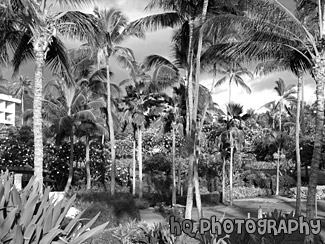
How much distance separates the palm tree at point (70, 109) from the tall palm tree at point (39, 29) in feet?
42.2

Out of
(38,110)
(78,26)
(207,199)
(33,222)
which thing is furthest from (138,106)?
(33,222)

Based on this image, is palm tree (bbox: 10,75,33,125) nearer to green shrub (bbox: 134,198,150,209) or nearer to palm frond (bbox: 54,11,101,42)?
green shrub (bbox: 134,198,150,209)

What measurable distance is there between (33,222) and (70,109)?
24.8 meters

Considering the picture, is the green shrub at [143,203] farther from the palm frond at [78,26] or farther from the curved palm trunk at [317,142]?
the curved palm trunk at [317,142]

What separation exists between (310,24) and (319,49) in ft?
20.1

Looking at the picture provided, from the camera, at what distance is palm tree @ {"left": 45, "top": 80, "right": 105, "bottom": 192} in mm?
27031

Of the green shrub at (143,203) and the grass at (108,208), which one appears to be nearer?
the grass at (108,208)

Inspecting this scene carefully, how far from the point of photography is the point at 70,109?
92.8 feet

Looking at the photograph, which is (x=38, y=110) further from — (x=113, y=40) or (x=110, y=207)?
(x=113, y=40)

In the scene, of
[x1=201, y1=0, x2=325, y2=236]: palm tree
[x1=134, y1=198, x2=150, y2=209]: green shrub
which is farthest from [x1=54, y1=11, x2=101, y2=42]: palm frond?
[x1=134, y1=198, x2=150, y2=209]: green shrub

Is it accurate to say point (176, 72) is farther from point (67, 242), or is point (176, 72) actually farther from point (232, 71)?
point (67, 242)

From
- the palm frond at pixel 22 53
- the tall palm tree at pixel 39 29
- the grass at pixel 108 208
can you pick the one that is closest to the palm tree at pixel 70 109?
the grass at pixel 108 208

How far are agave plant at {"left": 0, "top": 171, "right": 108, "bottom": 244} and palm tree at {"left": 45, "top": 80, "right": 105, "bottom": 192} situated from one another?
2245 centimetres

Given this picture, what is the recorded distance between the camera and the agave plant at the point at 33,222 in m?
4.00
